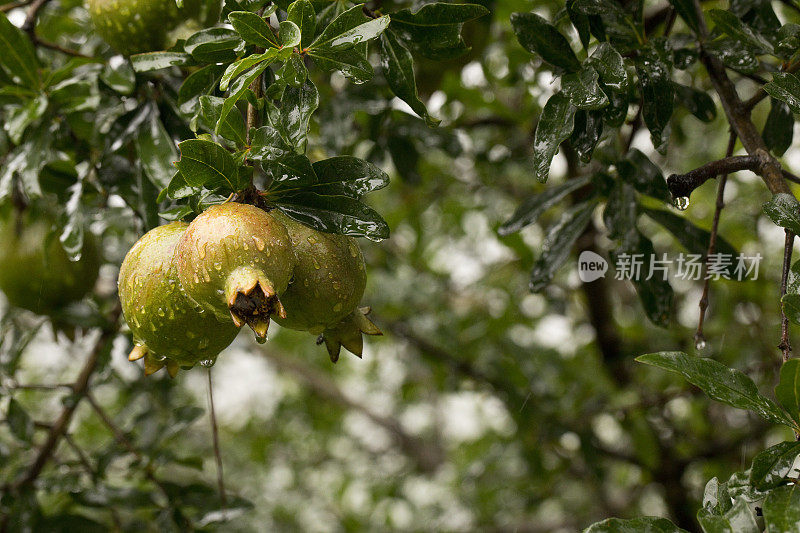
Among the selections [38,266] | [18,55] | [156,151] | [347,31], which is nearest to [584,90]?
[347,31]

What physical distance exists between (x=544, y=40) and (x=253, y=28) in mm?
312

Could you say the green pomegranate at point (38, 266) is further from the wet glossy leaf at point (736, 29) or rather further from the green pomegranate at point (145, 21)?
the wet glossy leaf at point (736, 29)

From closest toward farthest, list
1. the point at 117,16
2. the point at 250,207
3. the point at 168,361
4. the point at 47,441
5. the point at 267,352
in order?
the point at 250,207 < the point at 168,361 < the point at 117,16 < the point at 47,441 < the point at 267,352

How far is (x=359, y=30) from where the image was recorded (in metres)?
0.57

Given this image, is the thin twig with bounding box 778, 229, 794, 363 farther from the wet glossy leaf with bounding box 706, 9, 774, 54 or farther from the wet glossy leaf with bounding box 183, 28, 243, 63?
the wet glossy leaf with bounding box 183, 28, 243, 63

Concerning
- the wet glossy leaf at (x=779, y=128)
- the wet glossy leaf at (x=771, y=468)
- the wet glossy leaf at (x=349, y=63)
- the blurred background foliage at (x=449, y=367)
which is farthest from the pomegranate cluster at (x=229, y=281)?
the wet glossy leaf at (x=779, y=128)

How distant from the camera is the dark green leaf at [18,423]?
1122 mm

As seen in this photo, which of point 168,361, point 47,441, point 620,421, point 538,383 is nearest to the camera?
point 168,361

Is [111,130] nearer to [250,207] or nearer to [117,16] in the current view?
[117,16]

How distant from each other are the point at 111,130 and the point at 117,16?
0.45 feet

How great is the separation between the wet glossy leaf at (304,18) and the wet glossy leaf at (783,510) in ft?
1.67

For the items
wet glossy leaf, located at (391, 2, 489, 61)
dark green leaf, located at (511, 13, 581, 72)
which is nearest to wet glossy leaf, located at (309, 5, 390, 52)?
wet glossy leaf, located at (391, 2, 489, 61)

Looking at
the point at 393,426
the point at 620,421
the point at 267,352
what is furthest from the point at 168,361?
the point at 393,426

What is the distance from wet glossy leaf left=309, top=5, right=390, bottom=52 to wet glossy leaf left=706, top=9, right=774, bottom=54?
334mm
